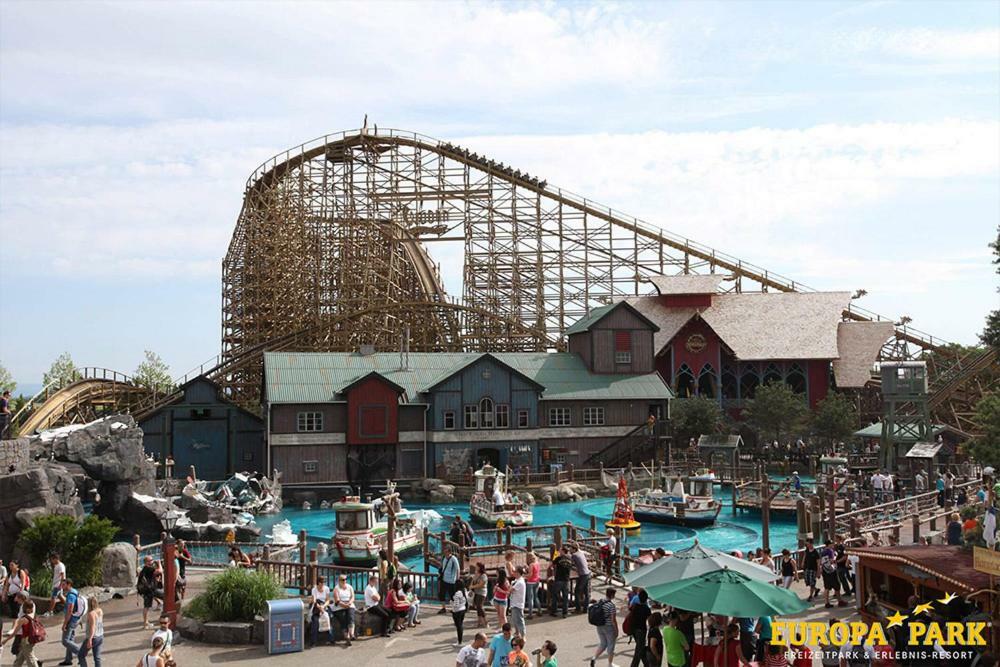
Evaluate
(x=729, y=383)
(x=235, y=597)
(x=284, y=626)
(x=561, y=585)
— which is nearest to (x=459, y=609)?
(x=561, y=585)

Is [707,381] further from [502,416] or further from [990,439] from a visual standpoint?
[990,439]

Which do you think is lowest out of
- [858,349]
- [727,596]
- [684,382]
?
[727,596]

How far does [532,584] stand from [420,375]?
27962 mm

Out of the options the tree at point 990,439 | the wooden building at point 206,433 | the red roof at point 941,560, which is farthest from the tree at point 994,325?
the wooden building at point 206,433

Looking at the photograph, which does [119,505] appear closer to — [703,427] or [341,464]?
[341,464]

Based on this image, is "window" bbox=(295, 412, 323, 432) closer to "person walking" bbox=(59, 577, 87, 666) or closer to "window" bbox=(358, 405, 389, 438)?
"window" bbox=(358, 405, 389, 438)

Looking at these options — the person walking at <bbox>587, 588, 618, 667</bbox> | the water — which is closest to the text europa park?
the person walking at <bbox>587, 588, 618, 667</bbox>

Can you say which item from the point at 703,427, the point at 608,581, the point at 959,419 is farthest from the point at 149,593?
the point at 959,419

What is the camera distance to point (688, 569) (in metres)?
12.9

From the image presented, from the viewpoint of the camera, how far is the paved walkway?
1553 cm

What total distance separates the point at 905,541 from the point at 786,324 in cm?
3070

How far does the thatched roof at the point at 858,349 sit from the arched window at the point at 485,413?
21765mm

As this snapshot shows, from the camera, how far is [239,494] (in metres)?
39.2

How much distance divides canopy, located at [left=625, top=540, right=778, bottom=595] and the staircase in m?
32.3
